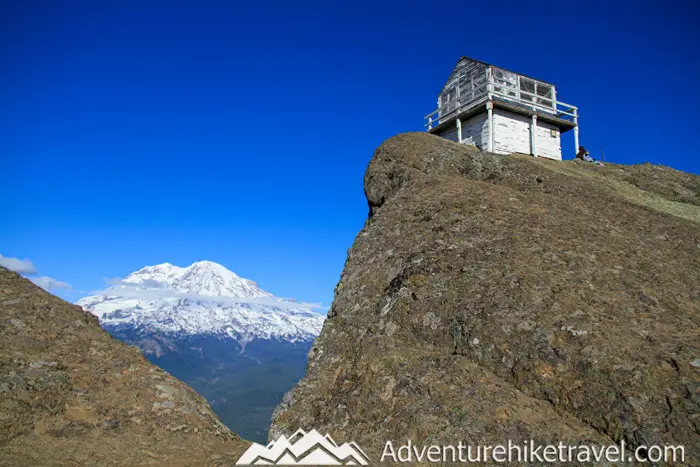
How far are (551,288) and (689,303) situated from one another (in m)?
4.66

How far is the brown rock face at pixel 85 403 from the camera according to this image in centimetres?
1052

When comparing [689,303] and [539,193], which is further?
[539,193]

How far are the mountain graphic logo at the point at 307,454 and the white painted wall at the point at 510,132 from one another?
32519mm

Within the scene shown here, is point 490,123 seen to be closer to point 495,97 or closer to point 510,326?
point 495,97

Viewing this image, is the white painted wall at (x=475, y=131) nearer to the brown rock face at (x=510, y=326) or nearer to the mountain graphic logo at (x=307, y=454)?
the brown rock face at (x=510, y=326)

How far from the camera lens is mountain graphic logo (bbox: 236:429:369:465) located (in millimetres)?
10289

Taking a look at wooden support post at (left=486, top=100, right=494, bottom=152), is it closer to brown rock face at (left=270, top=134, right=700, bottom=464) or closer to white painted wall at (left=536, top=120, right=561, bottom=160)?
white painted wall at (left=536, top=120, right=561, bottom=160)

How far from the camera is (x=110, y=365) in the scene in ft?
44.5

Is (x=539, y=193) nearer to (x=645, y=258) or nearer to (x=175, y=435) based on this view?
(x=645, y=258)

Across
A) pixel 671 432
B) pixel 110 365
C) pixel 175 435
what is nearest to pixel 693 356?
pixel 671 432

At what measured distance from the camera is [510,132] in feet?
130

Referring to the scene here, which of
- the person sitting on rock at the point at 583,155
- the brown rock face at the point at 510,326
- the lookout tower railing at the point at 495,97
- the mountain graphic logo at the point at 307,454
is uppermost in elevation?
the lookout tower railing at the point at 495,97

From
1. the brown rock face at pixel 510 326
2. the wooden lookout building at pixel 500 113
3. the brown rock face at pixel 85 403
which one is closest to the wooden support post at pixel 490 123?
the wooden lookout building at pixel 500 113

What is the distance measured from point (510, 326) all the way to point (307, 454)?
285 inches
